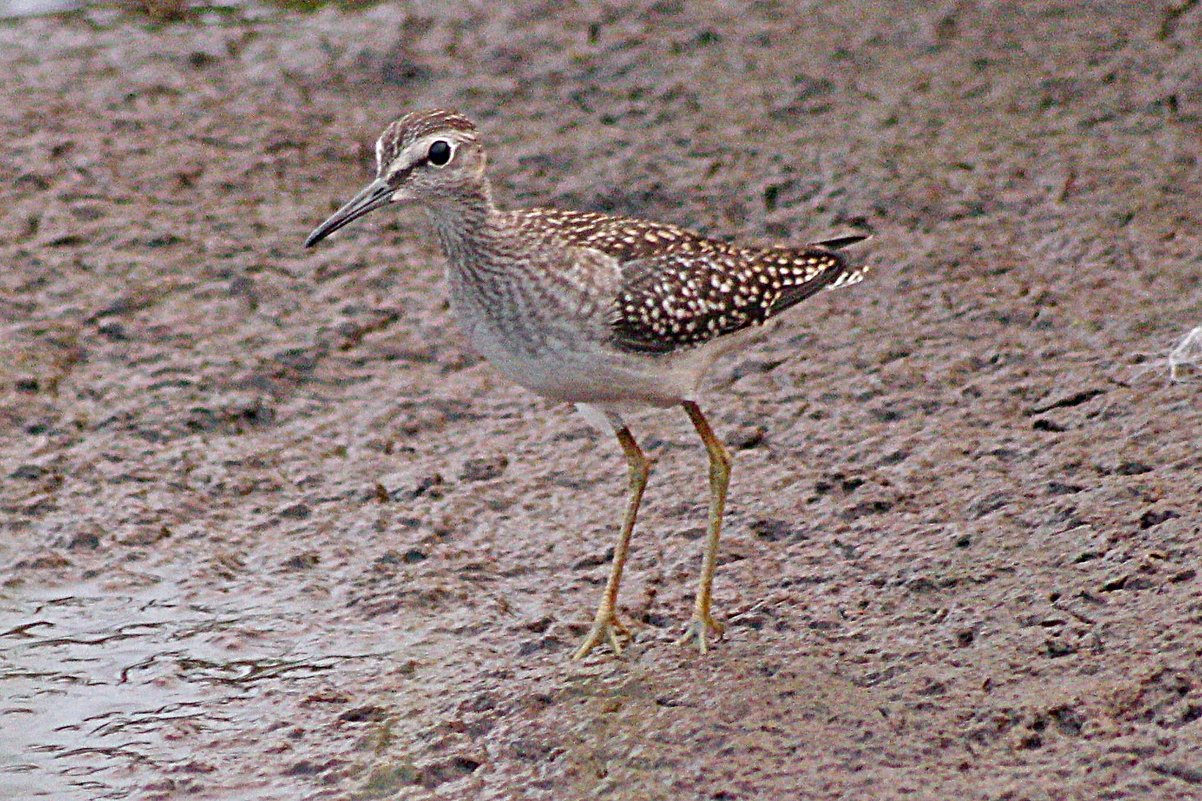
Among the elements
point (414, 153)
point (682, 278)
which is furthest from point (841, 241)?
point (414, 153)

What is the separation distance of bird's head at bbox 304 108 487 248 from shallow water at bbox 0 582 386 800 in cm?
151

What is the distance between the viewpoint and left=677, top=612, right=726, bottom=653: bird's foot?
6.09 m

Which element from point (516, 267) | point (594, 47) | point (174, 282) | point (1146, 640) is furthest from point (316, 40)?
point (1146, 640)

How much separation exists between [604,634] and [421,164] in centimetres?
176

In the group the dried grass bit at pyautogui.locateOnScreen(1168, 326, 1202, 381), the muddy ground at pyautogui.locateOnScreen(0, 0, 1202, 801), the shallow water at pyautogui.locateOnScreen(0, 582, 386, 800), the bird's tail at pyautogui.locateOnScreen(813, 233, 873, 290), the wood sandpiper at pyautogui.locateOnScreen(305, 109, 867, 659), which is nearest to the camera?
the muddy ground at pyautogui.locateOnScreen(0, 0, 1202, 801)

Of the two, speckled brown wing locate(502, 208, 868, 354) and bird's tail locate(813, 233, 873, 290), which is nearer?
speckled brown wing locate(502, 208, 868, 354)

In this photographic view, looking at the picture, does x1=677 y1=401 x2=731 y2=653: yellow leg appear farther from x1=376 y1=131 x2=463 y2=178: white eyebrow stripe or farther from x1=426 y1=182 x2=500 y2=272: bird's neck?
x1=376 y1=131 x2=463 y2=178: white eyebrow stripe

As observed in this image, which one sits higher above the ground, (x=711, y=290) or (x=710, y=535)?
(x=711, y=290)

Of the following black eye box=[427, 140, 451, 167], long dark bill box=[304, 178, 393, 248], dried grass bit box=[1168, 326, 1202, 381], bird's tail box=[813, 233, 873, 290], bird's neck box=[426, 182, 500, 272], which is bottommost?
dried grass bit box=[1168, 326, 1202, 381]

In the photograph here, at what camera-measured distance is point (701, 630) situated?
6.09 meters

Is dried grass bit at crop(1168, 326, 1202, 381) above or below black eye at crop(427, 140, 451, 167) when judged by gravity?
below

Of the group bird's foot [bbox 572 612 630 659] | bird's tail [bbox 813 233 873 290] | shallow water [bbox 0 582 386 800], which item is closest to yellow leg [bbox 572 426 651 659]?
bird's foot [bbox 572 612 630 659]

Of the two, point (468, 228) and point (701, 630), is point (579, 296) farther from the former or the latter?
point (701, 630)

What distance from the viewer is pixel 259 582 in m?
6.78
